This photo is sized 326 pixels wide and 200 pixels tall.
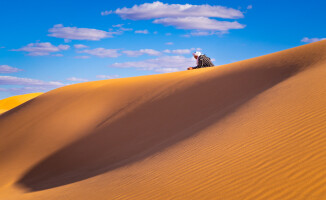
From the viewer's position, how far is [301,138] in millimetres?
5715

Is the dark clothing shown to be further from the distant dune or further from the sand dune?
the distant dune

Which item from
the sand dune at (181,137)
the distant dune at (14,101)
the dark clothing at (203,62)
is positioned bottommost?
the sand dune at (181,137)

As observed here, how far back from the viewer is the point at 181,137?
9.78m

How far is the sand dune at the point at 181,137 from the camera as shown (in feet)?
16.9

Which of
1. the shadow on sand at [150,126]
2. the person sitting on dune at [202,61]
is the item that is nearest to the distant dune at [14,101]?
the person sitting on dune at [202,61]

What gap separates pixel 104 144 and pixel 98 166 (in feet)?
6.19

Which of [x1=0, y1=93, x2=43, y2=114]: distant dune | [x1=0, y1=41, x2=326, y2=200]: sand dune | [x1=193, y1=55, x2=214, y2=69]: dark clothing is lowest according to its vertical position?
[x1=0, y1=41, x2=326, y2=200]: sand dune

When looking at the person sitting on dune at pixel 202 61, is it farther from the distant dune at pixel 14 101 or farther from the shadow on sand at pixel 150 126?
the distant dune at pixel 14 101

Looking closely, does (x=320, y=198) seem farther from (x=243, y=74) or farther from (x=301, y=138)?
(x=243, y=74)

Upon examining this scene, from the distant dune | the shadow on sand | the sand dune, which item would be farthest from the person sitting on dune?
the distant dune

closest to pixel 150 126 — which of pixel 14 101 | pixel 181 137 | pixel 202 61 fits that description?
pixel 181 137

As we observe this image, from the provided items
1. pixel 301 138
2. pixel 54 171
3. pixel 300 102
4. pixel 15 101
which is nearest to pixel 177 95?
pixel 54 171

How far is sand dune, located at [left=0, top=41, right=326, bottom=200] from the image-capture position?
5137mm

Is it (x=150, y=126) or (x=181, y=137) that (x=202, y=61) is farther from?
(x=181, y=137)
